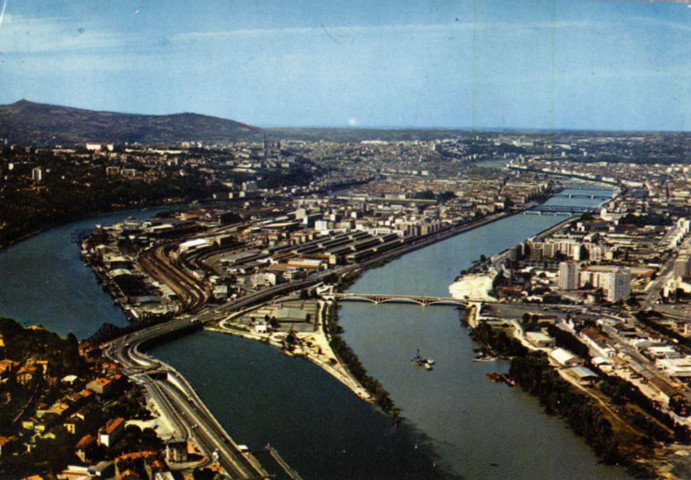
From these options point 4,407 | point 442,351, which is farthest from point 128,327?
point 442,351

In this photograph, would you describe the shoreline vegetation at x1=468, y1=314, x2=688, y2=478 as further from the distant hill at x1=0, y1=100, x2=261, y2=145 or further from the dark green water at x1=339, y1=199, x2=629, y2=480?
the distant hill at x1=0, y1=100, x2=261, y2=145

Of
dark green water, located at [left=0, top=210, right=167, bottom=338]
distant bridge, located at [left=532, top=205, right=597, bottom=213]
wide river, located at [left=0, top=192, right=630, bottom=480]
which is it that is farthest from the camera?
distant bridge, located at [left=532, top=205, right=597, bottom=213]

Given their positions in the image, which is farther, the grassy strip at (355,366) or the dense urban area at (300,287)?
the grassy strip at (355,366)

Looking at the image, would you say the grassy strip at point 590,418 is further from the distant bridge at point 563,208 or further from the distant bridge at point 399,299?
the distant bridge at point 563,208

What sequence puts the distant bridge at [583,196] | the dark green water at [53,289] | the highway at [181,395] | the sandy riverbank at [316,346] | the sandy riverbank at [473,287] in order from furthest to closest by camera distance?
the distant bridge at [583,196] < the sandy riverbank at [473,287] < the dark green water at [53,289] < the sandy riverbank at [316,346] < the highway at [181,395]

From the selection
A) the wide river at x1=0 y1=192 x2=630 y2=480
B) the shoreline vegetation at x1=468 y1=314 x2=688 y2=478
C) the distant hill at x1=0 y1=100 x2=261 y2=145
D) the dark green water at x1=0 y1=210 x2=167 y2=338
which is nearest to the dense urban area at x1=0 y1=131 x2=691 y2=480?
the shoreline vegetation at x1=468 y1=314 x2=688 y2=478

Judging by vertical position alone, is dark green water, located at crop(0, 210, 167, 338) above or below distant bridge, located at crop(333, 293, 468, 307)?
above

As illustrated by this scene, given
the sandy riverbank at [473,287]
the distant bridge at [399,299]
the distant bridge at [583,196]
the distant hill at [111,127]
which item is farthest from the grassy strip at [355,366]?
the distant hill at [111,127]

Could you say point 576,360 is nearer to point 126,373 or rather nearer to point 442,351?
point 442,351
